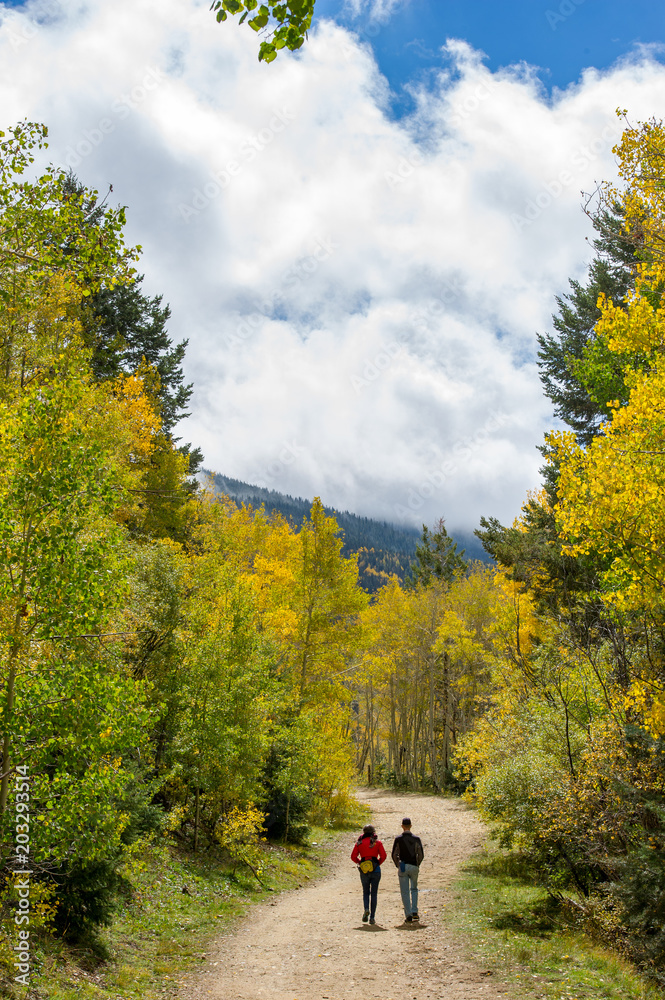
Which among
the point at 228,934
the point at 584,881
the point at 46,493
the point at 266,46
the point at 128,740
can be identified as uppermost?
the point at 266,46

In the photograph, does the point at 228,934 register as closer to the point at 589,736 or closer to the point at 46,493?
the point at 589,736

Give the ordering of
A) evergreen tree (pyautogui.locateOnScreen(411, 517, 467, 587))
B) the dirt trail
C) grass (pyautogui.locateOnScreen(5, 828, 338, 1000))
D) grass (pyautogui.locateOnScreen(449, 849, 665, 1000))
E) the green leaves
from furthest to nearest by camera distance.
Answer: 1. evergreen tree (pyautogui.locateOnScreen(411, 517, 467, 587))
2. the dirt trail
3. grass (pyautogui.locateOnScreen(5, 828, 338, 1000))
4. grass (pyautogui.locateOnScreen(449, 849, 665, 1000))
5. the green leaves

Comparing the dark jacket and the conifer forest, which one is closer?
the conifer forest

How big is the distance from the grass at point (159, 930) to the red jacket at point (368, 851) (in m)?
2.60

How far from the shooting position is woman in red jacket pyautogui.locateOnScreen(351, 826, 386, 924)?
9.16 metres

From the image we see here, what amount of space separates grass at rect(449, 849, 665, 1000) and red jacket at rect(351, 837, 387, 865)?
1.55m

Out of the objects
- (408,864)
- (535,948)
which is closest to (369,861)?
(408,864)

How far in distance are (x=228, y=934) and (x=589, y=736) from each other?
6.66m

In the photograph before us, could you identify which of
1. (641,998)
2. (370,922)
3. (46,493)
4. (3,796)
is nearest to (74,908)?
(3,796)

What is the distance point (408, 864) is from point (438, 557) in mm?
35196

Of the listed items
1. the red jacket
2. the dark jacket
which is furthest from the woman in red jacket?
the dark jacket

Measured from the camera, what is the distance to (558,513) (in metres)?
7.88

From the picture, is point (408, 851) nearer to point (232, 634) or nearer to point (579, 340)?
point (232, 634)

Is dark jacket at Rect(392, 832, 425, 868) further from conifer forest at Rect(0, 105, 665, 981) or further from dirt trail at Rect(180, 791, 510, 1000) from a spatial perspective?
conifer forest at Rect(0, 105, 665, 981)
